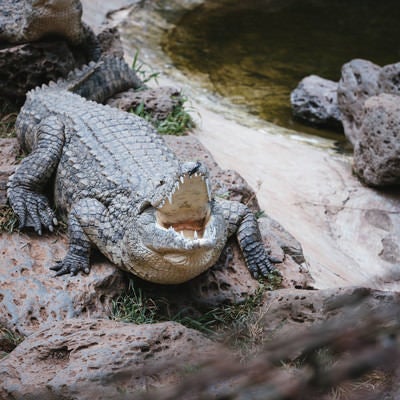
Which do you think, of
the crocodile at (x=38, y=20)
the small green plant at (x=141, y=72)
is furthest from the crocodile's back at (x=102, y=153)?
the small green plant at (x=141, y=72)

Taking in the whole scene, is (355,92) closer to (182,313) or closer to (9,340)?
(182,313)

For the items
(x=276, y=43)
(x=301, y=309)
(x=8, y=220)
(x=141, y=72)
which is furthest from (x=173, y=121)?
(x=276, y=43)

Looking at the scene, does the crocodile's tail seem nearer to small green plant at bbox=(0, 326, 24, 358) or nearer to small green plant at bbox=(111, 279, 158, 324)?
small green plant at bbox=(111, 279, 158, 324)

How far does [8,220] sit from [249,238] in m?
1.47

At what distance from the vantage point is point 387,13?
10.8 metres

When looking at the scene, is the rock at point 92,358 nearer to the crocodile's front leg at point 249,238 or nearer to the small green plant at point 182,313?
the small green plant at point 182,313

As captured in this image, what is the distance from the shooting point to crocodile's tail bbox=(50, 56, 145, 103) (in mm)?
5188

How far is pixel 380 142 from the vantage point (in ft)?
18.5

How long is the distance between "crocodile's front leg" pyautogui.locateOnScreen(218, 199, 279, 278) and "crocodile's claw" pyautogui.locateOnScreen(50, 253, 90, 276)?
881 millimetres

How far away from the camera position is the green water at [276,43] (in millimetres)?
8180

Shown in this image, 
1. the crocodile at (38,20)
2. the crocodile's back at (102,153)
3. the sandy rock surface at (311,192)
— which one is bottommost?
the sandy rock surface at (311,192)

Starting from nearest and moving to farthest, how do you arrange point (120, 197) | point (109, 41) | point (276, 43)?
point (120, 197) → point (109, 41) → point (276, 43)

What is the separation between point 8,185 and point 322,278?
225 cm

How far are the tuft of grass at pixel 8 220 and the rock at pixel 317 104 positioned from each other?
447cm
